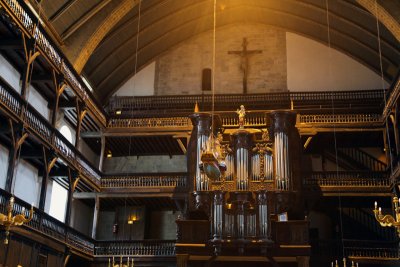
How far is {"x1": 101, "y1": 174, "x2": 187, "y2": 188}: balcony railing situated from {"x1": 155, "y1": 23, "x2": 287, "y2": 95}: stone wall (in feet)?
21.6

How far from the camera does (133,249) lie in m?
28.6

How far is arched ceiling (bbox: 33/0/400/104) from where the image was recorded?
1078 inches

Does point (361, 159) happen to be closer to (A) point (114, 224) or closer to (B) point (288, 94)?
(B) point (288, 94)

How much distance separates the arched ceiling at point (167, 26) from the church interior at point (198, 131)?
9cm

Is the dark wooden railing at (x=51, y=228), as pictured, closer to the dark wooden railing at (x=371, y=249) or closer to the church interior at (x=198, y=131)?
the church interior at (x=198, y=131)

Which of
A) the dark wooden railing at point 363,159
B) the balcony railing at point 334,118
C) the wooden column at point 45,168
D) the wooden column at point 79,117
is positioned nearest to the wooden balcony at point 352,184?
the dark wooden railing at point 363,159

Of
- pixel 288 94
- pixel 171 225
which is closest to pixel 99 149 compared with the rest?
pixel 171 225

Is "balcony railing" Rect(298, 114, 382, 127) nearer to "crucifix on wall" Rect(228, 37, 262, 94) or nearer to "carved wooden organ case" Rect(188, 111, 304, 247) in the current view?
"carved wooden organ case" Rect(188, 111, 304, 247)

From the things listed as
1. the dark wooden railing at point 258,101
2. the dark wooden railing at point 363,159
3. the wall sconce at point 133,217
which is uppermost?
Answer: the dark wooden railing at point 258,101

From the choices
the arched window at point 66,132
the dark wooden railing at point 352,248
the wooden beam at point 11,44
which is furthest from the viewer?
the arched window at point 66,132

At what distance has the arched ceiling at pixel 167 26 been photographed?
27389 millimetres

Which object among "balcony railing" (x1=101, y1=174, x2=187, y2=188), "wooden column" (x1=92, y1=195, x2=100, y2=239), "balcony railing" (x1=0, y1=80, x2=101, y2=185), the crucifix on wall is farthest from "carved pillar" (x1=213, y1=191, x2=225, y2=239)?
the crucifix on wall

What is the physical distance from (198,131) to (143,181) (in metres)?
4.85

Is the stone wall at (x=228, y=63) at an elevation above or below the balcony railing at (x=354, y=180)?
above
